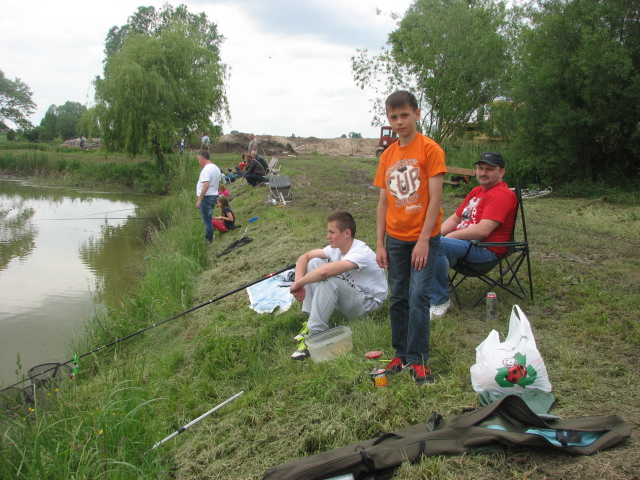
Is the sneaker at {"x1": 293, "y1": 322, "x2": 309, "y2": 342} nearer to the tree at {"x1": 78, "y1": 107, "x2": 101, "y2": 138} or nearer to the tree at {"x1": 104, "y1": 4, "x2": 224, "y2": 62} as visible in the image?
the tree at {"x1": 78, "y1": 107, "x2": 101, "y2": 138}

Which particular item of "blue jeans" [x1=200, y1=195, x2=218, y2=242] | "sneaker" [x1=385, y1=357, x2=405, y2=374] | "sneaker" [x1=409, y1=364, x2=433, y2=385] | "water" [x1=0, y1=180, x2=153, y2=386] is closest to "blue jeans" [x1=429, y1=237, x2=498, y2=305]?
"sneaker" [x1=385, y1=357, x2=405, y2=374]

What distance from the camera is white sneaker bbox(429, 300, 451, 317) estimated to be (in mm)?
4109

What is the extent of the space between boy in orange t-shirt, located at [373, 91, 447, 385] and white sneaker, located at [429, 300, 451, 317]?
82cm

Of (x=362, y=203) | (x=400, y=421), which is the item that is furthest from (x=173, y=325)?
(x=362, y=203)

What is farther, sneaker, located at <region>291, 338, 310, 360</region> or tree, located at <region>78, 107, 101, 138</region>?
tree, located at <region>78, 107, 101, 138</region>

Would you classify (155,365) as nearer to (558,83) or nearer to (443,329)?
(443,329)

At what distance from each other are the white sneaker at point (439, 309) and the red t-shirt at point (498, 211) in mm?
603

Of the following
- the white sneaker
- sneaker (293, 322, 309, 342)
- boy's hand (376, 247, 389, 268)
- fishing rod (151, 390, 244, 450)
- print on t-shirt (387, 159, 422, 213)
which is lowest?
fishing rod (151, 390, 244, 450)

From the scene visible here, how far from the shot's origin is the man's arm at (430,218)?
295cm

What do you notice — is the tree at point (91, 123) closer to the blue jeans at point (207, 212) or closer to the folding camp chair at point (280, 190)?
the folding camp chair at point (280, 190)

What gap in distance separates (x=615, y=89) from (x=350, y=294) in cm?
965

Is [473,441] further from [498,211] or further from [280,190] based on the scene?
[280,190]

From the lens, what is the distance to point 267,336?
4.57m

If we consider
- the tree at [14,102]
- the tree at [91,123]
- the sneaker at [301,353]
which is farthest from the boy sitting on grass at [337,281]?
the tree at [14,102]
